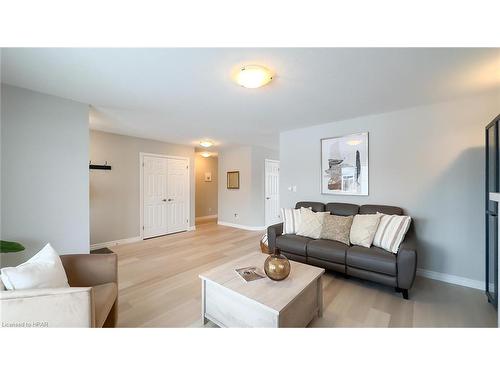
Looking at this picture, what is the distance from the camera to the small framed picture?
216 inches

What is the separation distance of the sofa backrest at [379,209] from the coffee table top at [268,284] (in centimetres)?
149

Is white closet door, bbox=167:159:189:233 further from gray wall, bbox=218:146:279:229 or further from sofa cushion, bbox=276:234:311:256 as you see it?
sofa cushion, bbox=276:234:311:256

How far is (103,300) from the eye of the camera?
1.33 meters

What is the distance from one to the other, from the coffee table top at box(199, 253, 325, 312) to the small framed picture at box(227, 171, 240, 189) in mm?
3726

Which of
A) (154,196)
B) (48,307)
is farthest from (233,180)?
(48,307)

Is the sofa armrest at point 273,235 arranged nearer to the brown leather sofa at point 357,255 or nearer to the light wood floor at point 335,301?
the brown leather sofa at point 357,255

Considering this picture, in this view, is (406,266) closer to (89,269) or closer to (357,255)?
(357,255)

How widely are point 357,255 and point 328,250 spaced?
31cm

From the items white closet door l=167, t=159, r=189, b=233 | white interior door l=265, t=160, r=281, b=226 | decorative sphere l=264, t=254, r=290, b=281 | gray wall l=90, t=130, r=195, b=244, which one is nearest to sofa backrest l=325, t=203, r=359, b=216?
decorative sphere l=264, t=254, r=290, b=281

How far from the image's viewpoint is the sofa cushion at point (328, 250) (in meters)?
2.29

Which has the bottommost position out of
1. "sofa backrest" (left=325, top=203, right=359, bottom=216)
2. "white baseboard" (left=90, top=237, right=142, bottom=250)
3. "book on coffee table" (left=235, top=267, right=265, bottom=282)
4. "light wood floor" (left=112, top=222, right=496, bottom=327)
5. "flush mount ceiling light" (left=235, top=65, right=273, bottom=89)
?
"light wood floor" (left=112, top=222, right=496, bottom=327)

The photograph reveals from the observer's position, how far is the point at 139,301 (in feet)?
6.49
